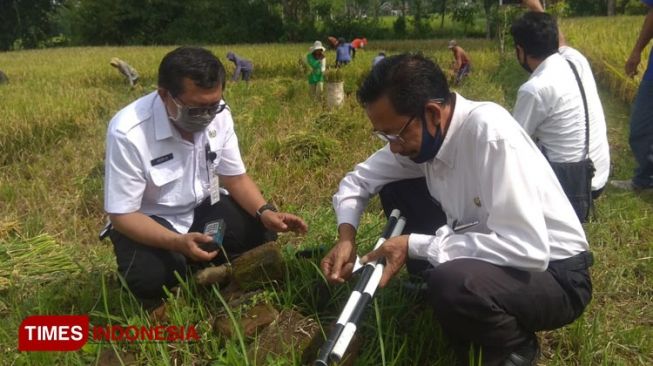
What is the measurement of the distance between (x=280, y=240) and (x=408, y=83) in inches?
69.2

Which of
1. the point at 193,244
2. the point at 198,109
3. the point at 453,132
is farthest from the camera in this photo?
the point at 198,109

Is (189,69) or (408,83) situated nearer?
(408,83)

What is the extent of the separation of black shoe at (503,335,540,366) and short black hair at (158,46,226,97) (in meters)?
1.61

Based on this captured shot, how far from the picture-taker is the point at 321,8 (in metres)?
33.9

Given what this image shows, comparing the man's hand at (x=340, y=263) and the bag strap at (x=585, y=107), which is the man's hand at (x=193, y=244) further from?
the bag strap at (x=585, y=107)

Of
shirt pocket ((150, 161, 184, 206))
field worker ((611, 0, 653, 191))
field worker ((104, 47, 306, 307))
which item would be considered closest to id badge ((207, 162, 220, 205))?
field worker ((104, 47, 306, 307))

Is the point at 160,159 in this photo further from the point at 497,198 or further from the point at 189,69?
the point at 497,198

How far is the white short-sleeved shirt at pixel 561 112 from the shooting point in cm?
311

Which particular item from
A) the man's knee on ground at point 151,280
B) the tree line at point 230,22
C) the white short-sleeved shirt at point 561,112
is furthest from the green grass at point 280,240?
the tree line at point 230,22

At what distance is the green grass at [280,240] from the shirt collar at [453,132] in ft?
1.97

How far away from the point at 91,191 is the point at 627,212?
3839 millimetres

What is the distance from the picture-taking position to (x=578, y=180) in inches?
124

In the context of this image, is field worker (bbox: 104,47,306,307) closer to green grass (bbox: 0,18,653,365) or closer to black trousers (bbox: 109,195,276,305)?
black trousers (bbox: 109,195,276,305)

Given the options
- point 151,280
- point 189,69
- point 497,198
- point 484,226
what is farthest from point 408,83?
point 151,280
